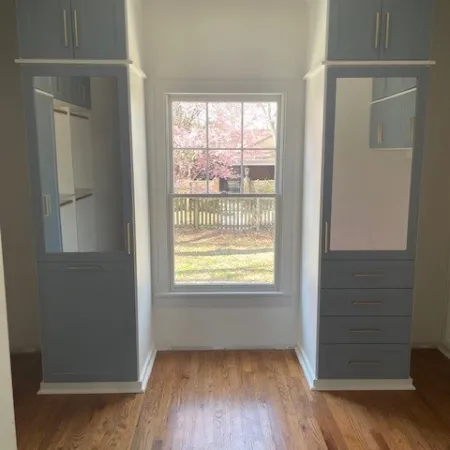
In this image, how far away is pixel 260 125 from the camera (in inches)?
129

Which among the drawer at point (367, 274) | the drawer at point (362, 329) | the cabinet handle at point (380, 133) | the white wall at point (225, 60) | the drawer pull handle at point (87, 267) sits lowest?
the drawer at point (362, 329)

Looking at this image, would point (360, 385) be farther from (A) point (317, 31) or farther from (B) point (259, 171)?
(A) point (317, 31)

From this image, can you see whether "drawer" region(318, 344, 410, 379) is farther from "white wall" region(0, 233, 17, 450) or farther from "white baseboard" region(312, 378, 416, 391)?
"white wall" region(0, 233, 17, 450)

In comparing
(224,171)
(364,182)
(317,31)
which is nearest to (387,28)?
(317,31)

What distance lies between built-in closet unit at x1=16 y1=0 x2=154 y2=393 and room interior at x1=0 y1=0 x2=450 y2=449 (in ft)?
0.04

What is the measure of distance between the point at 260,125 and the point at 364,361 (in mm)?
1785

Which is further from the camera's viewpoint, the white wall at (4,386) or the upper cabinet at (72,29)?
the upper cabinet at (72,29)

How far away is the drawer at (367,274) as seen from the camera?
9.20ft

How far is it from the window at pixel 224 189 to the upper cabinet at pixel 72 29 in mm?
761

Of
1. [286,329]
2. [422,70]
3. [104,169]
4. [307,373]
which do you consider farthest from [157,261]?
[422,70]

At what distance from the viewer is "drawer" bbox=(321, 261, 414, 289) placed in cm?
280

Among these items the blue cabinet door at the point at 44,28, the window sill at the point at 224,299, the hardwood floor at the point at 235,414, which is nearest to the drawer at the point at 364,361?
the hardwood floor at the point at 235,414

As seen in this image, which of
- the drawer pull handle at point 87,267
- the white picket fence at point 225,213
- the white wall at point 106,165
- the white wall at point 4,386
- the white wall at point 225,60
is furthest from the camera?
the white picket fence at point 225,213

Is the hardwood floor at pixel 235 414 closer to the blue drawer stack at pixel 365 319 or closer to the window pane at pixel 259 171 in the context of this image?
the blue drawer stack at pixel 365 319
